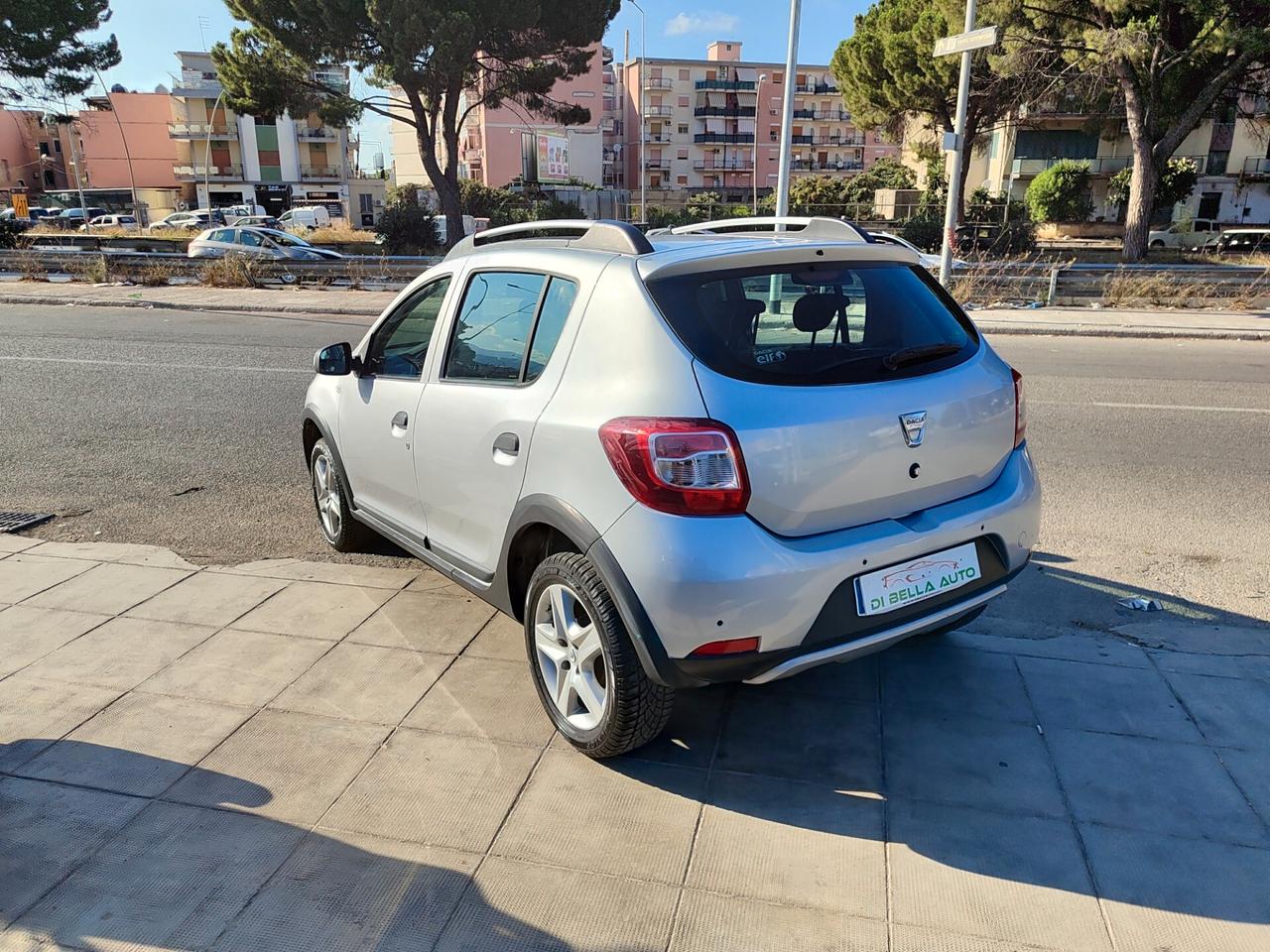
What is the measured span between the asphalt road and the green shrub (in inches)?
1386

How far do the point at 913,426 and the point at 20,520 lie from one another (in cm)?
540

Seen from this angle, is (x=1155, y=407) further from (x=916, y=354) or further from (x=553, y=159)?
(x=553, y=159)

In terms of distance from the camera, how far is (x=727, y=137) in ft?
284

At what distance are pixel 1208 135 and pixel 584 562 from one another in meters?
62.3

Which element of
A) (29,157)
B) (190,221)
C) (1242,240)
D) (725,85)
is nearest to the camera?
(1242,240)

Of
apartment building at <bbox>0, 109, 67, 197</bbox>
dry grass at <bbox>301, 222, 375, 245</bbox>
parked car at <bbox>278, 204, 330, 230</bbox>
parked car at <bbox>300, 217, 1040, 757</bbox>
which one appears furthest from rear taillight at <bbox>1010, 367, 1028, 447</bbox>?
apartment building at <bbox>0, 109, 67, 197</bbox>

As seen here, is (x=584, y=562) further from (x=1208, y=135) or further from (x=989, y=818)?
(x=1208, y=135)

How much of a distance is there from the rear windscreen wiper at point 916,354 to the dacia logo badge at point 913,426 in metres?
0.18

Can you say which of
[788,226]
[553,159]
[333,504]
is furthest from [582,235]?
[553,159]

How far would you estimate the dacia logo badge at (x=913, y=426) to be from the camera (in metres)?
2.92

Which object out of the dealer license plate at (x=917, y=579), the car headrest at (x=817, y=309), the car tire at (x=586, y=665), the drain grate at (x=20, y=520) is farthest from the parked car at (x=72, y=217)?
the dealer license plate at (x=917, y=579)

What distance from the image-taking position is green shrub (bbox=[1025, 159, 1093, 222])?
143ft

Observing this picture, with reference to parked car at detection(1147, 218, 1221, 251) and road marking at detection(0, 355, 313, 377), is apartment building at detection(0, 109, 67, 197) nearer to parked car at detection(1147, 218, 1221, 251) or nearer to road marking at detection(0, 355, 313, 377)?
road marking at detection(0, 355, 313, 377)

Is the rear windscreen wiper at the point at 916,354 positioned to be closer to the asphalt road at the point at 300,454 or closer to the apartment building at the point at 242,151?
the asphalt road at the point at 300,454
